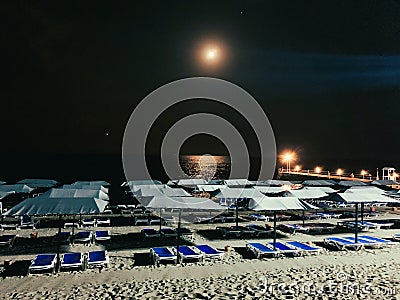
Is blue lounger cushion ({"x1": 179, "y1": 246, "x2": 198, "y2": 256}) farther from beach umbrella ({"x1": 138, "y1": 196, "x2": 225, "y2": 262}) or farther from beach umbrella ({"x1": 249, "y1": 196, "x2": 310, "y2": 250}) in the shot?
beach umbrella ({"x1": 249, "y1": 196, "x2": 310, "y2": 250})

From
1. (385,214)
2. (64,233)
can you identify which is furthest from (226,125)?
(64,233)

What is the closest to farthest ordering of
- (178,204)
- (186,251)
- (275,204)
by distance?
1. (178,204)
2. (186,251)
3. (275,204)

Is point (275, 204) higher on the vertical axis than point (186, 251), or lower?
higher

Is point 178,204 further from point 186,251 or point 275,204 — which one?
point 275,204

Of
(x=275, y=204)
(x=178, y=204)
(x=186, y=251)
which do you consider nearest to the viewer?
(x=178, y=204)

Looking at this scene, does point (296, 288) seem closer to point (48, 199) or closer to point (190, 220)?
point (48, 199)

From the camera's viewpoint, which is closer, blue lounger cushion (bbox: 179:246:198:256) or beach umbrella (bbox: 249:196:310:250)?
blue lounger cushion (bbox: 179:246:198:256)

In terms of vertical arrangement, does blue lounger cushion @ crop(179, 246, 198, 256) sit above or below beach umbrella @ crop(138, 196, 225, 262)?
below

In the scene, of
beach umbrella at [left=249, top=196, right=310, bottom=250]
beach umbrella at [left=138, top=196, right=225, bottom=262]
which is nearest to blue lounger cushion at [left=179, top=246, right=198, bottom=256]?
beach umbrella at [left=138, top=196, right=225, bottom=262]

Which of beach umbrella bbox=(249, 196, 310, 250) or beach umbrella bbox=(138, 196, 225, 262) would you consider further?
beach umbrella bbox=(249, 196, 310, 250)

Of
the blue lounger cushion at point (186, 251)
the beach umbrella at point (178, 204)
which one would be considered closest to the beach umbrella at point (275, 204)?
the beach umbrella at point (178, 204)

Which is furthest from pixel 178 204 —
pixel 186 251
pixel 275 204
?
pixel 275 204

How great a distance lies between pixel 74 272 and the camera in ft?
29.8

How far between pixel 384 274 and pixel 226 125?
150ft
